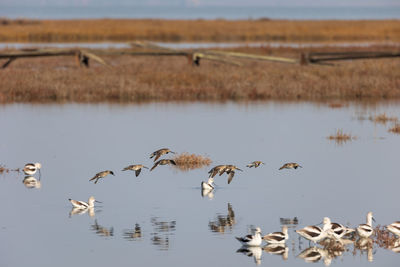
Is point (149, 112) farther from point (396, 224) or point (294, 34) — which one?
point (294, 34)

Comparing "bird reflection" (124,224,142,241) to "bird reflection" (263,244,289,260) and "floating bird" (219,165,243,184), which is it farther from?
"floating bird" (219,165,243,184)

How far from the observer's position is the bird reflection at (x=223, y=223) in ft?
44.1

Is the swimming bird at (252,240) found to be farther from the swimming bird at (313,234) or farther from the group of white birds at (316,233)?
the swimming bird at (313,234)

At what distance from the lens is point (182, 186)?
1712 cm

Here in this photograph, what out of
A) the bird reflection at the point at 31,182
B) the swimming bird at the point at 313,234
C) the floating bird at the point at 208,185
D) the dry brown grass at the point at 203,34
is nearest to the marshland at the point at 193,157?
the bird reflection at the point at 31,182

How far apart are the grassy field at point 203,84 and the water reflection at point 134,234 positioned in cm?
2043

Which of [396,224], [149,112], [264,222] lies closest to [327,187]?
[264,222]

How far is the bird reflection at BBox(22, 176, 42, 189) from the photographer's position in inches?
680

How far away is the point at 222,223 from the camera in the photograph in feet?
45.4

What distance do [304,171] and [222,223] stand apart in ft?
17.4

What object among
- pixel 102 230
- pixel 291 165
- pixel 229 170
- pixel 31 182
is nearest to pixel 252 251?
pixel 102 230

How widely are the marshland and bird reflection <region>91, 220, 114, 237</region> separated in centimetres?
5

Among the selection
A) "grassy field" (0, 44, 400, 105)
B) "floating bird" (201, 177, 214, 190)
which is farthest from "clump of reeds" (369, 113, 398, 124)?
"floating bird" (201, 177, 214, 190)

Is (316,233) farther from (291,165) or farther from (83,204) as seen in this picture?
(291,165)
